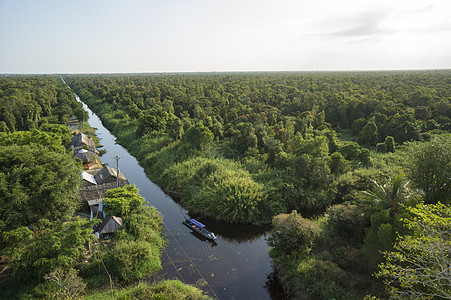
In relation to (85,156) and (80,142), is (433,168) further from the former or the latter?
(80,142)

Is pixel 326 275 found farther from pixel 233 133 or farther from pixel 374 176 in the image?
pixel 233 133

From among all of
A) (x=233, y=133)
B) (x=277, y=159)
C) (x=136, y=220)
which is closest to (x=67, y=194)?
(x=136, y=220)

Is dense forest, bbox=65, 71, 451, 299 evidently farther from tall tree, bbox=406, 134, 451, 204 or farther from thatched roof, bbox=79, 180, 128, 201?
thatched roof, bbox=79, 180, 128, 201

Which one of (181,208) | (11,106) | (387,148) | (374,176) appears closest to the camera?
(374,176)

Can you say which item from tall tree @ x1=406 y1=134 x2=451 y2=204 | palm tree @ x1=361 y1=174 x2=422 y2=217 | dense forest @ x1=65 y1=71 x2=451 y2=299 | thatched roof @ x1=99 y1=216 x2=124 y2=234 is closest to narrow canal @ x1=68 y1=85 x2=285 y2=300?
dense forest @ x1=65 y1=71 x2=451 y2=299

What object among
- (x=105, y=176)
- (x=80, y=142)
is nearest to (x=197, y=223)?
(x=105, y=176)

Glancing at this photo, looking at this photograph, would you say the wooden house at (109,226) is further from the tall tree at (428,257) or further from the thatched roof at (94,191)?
the tall tree at (428,257)

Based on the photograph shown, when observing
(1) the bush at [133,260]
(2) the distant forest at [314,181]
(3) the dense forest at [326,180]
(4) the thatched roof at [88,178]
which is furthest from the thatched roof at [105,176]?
(1) the bush at [133,260]
